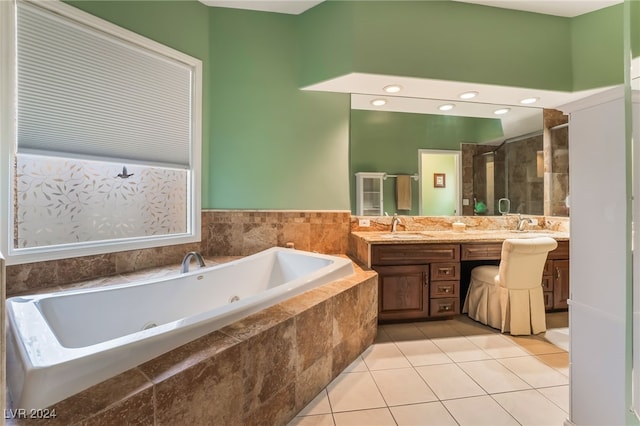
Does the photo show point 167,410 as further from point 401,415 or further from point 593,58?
point 593,58

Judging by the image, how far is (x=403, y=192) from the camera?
303cm

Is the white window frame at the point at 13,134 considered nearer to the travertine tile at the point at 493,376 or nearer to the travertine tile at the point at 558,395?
the travertine tile at the point at 493,376

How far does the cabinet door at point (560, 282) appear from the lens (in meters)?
2.67

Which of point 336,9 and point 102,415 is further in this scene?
point 336,9

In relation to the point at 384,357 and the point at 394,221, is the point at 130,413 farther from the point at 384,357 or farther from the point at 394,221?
the point at 394,221

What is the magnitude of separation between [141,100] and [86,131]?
460mm

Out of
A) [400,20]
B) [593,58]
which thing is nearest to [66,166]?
[400,20]

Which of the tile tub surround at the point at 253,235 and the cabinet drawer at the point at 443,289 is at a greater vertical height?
the tile tub surround at the point at 253,235

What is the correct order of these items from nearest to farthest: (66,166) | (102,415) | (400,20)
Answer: (102,415)
(66,166)
(400,20)

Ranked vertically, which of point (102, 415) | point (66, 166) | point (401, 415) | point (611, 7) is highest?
point (611, 7)

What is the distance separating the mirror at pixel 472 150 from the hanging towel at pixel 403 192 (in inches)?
1.5

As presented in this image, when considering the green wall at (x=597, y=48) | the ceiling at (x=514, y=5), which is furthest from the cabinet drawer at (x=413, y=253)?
the ceiling at (x=514, y=5)

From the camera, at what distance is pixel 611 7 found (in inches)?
101

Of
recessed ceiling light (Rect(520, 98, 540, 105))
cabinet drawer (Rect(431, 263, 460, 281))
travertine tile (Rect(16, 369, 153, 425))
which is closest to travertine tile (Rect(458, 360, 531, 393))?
cabinet drawer (Rect(431, 263, 460, 281))
